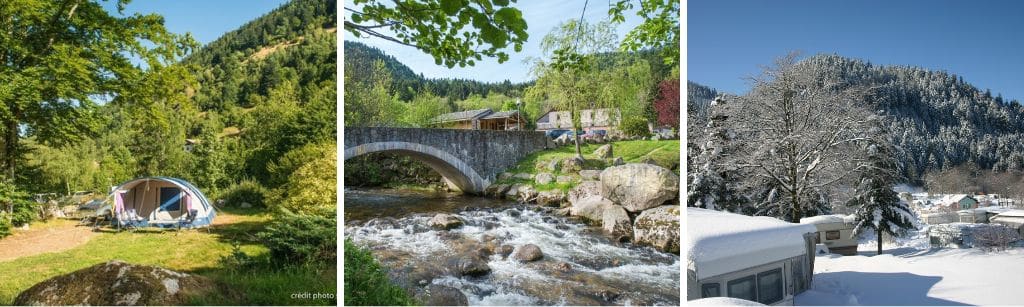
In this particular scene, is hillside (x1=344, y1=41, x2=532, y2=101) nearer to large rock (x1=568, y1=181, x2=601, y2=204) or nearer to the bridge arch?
the bridge arch

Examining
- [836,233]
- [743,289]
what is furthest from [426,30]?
[836,233]

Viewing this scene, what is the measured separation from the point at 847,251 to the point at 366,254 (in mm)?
4716

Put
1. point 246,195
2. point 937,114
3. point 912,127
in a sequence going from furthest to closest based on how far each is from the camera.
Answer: point 912,127 < point 937,114 < point 246,195

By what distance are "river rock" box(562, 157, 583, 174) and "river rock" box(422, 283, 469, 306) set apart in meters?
0.89

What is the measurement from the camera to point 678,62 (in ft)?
10.8

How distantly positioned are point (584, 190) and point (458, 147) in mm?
763

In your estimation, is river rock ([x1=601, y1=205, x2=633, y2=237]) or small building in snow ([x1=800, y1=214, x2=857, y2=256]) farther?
small building in snow ([x1=800, y1=214, x2=857, y2=256])

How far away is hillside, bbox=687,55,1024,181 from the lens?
4.33 metres

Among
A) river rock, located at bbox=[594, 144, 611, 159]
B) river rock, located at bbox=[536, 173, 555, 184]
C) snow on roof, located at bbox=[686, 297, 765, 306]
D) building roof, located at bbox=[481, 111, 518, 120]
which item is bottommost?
snow on roof, located at bbox=[686, 297, 765, 306]

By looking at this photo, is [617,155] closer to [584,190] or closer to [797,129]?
[584,190]

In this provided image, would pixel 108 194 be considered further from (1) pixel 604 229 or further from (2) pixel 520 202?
(1) pixel 604 229

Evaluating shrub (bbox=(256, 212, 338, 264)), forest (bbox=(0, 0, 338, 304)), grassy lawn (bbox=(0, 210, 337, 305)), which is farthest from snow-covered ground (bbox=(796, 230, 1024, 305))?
forest (bbox=(0, 0, 338, 304))

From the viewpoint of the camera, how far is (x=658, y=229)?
10.1 feet

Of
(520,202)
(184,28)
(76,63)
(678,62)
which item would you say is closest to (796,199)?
(678,62)
